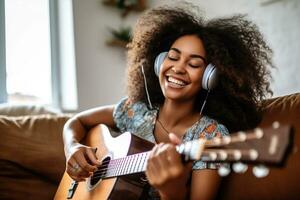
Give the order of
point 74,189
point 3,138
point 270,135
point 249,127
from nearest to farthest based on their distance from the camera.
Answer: point 270,135, point 249,127, point 74,189, point 3,138

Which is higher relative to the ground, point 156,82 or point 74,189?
point 156,82

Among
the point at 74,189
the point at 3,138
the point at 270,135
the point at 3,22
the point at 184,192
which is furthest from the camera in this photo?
the point at 3,22

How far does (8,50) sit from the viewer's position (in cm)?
277

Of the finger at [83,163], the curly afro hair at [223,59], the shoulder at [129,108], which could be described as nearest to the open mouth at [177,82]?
the curly afro hair at [223,59]

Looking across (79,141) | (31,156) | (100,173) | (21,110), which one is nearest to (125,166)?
(100,173)

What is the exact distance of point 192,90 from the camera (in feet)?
4.43

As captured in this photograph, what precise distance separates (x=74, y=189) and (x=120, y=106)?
0.34 metres

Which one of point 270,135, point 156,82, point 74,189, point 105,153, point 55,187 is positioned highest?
point 270,135

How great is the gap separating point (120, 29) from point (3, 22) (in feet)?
2.27

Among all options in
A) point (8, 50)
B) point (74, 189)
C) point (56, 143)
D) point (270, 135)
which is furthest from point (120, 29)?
point (270, 135)

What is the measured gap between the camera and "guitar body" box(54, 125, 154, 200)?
3.89 feet

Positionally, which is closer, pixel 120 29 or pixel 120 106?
pixel 120 106

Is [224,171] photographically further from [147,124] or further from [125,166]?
[147,124]

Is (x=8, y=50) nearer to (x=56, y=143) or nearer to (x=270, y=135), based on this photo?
(x=56, y=143)
